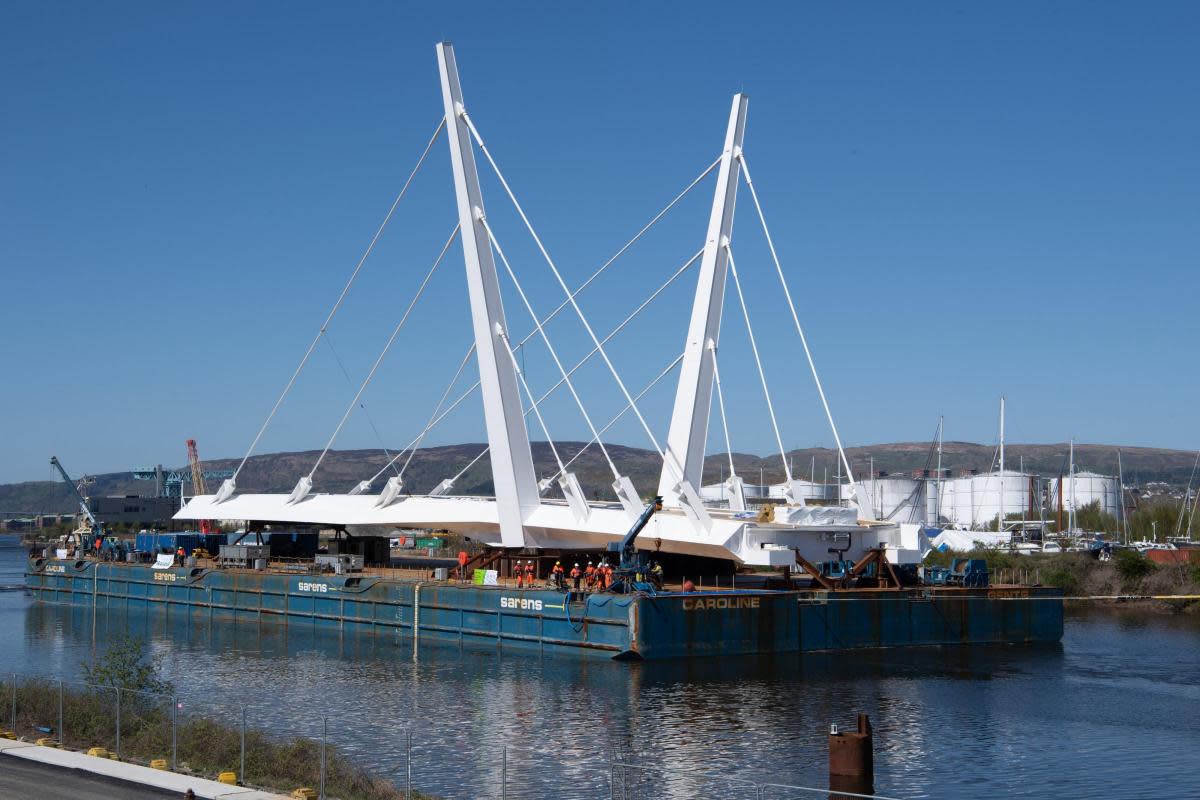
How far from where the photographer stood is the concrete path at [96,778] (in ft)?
72.9

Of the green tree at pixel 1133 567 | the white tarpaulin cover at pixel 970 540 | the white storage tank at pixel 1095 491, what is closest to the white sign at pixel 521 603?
the green tree at pixel 1133 567

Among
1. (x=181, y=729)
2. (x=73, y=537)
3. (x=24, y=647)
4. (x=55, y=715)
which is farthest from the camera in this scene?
(x=73, y=537)

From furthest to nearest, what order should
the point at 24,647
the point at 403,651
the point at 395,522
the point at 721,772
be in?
the point at 395,522
the point at 24,647
the point at 403,651
the point at 721,772

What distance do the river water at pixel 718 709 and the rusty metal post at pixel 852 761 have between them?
2.71 feet

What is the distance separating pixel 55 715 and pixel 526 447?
29.6 metres

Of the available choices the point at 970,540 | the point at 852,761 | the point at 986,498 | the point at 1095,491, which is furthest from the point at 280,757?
the point at 1095,491

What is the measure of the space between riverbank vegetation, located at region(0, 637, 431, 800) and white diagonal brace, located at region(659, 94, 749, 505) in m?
27.7

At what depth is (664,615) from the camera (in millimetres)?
49250

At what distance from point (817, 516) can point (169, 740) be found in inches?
1352

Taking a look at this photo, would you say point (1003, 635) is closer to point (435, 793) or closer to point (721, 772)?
point (721, 772)

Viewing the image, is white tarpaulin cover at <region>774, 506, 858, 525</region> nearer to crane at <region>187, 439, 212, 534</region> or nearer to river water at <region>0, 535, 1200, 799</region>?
river water at <region>0, 535, 1200, 799</region>

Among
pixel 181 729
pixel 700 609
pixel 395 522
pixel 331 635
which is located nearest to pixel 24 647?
pixel 331 635

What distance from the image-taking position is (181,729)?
88.3ft

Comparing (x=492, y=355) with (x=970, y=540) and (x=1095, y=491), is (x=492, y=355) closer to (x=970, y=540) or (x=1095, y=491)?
(x=970, y=540)
